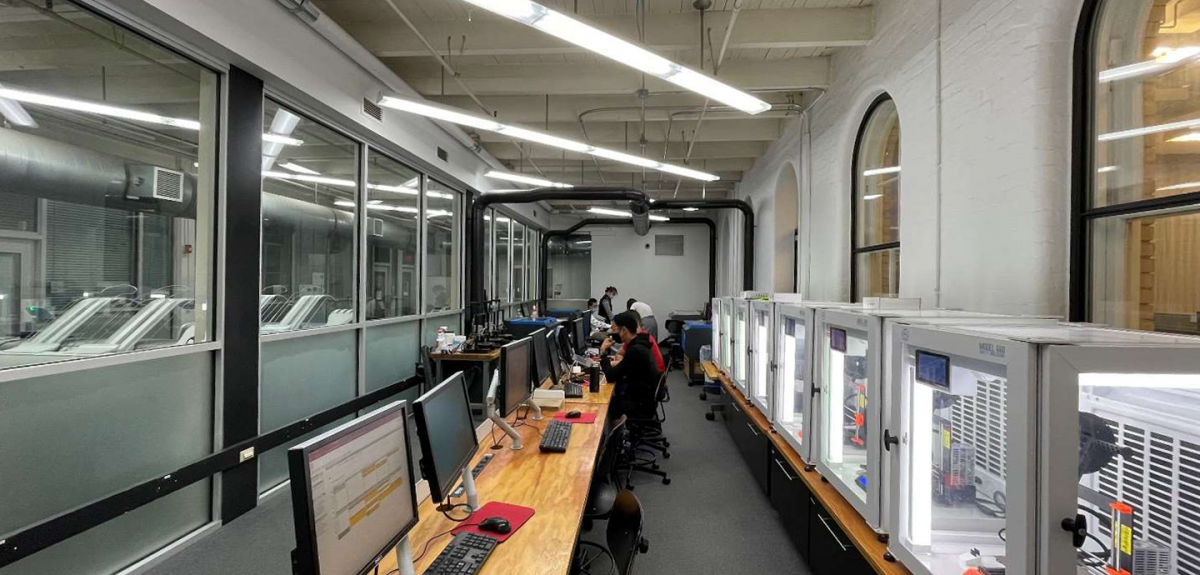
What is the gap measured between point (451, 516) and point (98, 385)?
1.80 m

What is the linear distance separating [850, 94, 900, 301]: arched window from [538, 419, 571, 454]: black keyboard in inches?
95.5

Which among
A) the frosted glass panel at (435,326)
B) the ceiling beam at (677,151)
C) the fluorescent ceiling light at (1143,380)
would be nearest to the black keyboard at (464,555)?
the fluorescent ceiling light at (1143,380)

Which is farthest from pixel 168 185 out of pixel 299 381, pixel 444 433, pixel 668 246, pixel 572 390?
pixel 668 246

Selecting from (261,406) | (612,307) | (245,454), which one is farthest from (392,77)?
(612,307)

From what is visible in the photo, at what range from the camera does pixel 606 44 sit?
7.24 feet

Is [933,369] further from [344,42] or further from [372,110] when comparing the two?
[372,110]

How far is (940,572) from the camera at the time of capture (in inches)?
54.6

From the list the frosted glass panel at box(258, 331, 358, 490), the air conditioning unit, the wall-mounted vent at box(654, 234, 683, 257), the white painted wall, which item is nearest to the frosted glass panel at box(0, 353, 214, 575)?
the frosted glass panel at box(258, 331, 358, 490)

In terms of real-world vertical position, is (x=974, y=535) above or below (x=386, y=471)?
below

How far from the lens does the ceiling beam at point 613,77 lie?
4.17 m

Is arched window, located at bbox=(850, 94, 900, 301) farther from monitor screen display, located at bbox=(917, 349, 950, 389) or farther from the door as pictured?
the door

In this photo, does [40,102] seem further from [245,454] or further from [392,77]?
[392,77]

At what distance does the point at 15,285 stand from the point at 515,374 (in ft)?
6.72

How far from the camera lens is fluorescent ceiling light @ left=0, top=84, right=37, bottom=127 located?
1.81 meters
